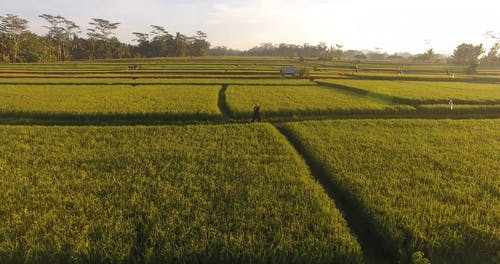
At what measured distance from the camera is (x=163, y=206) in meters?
5.70

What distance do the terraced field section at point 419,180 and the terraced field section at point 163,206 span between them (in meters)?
0.87

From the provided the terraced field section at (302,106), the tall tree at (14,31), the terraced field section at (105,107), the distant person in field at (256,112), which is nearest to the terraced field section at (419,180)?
the distant person in field at (256,112)

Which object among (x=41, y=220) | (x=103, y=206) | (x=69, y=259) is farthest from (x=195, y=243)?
(x=41, y=220)

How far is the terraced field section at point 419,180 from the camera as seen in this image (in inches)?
193

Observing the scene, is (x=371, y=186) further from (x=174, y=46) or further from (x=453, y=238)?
(x=174, y=46)

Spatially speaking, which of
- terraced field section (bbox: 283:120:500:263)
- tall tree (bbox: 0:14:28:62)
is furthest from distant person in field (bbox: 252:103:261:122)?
tall tree (bbox: 0:14:28:62)

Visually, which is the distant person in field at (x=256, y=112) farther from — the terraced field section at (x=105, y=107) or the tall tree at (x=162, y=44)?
the tall tree at (x=162, y=44)

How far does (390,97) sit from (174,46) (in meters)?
93.3

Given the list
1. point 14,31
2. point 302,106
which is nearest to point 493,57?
point 302,106

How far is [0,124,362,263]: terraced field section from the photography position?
175 inches

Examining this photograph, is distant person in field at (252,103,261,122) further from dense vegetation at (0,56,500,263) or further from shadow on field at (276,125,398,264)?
shadow on field at (276,125,398,264)

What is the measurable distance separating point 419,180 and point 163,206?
6292 mm

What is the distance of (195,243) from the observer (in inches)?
180

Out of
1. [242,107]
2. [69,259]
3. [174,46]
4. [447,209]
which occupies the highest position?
[174,46]
